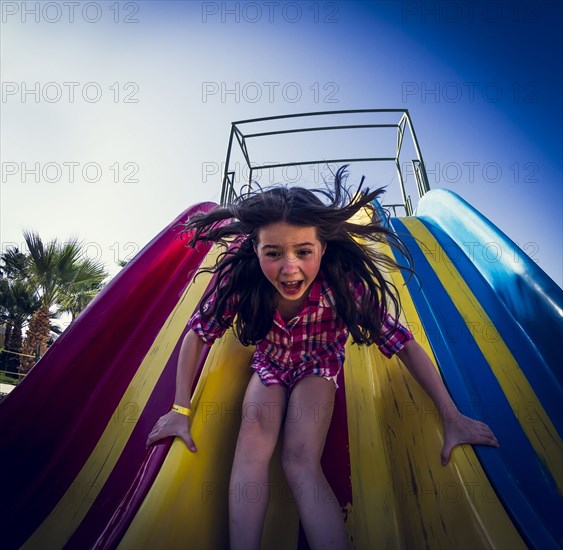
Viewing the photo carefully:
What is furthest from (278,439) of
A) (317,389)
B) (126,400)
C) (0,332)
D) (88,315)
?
(0,332)

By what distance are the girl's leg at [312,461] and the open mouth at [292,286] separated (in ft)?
1.07

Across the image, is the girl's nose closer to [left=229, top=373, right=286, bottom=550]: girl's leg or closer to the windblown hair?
the windblown hair

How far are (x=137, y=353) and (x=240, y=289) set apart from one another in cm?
68

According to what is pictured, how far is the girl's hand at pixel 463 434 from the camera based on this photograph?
1155mm

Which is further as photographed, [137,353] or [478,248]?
[478,248]

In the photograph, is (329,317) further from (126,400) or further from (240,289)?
(126,400)

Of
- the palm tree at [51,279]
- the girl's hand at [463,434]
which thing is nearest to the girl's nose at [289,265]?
the girl's hand at [463,434]

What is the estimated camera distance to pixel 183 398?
1.31 m

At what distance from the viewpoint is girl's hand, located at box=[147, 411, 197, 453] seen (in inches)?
46.5

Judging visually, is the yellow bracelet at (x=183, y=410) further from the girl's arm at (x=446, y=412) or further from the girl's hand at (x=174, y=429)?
the girl's arm at (x=446, y=412)

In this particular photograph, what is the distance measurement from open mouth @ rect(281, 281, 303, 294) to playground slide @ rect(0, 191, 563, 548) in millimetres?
423

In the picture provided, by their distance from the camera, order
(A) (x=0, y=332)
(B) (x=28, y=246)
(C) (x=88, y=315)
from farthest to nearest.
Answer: (A) (x=0, y=332), (B) (x=28, y=246), (C) (x=88, y=315)

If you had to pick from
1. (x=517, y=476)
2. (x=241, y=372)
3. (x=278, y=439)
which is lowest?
(x=517, y=476)

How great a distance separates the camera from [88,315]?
1.71 m
